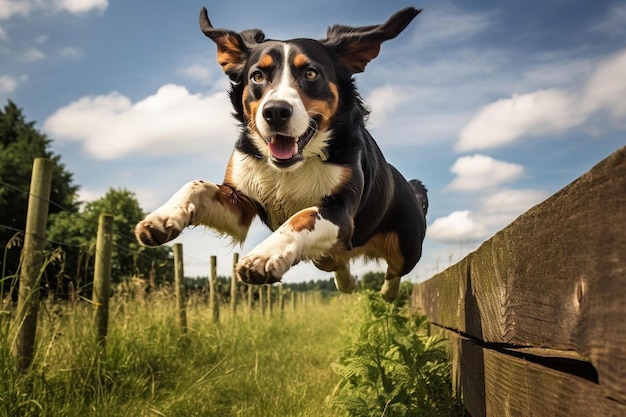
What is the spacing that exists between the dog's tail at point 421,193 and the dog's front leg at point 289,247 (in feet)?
7.63

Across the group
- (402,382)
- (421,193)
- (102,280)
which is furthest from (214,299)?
(402,382)

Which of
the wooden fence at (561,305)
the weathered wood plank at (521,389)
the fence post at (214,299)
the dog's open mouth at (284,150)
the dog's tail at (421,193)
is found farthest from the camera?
the fence post at (214,299)

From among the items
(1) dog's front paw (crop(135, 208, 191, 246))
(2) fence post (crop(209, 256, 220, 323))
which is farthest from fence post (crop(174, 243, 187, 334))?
(1) dog's front paw (crop(135, 208, 191, 246))

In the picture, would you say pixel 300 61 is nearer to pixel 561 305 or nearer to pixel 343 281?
pixel 561 305

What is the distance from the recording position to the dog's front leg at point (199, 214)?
2.27m

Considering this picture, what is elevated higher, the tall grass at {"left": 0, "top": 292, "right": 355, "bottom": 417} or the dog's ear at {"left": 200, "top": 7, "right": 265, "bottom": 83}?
the dog's ear at {"left": 200, "top": 7, "right": 265, "bottom": 83}

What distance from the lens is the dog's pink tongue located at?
2432mm

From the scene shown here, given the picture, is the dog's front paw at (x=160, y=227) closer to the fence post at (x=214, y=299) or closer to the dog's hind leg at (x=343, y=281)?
the dog's hind leg at (x=343, y=281)

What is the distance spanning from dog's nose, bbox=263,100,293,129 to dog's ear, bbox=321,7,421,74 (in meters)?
0.53

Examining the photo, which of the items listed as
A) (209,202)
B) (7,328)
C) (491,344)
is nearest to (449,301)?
(491,344)

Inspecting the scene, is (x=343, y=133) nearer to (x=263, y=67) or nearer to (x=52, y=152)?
(x=263, y=67)

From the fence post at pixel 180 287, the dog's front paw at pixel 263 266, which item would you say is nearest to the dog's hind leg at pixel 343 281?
the dog's front paw at pixel 263 266

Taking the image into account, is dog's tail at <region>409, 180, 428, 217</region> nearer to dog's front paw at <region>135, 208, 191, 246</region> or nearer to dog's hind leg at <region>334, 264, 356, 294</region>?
dog's hind leg at <region>334, 264, 356, 294</region>

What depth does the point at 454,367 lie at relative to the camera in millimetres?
3623
